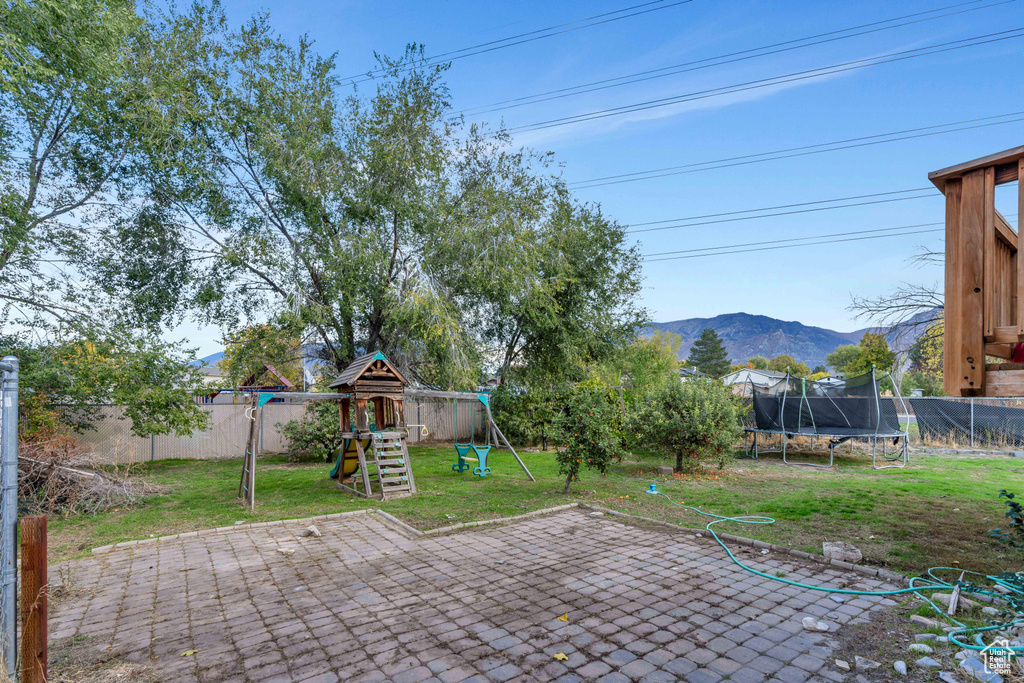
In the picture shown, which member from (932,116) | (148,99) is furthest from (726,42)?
(148,99)

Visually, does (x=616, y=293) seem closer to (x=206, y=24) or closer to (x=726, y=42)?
(x=726, y=42)

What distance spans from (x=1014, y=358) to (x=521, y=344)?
41.3ft

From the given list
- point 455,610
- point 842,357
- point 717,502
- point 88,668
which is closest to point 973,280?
point 455,610

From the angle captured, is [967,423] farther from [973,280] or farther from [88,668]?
[88,668]

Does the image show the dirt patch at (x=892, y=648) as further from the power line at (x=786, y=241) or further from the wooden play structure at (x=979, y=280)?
the power line at (x=786, y=241)

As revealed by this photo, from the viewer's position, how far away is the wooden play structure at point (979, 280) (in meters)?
3.03

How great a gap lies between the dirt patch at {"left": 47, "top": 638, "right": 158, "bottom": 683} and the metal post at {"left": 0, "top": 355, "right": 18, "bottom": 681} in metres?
0.58

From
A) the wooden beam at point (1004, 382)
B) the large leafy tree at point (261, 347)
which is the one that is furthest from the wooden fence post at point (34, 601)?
the large leafy tree at point (261, 347)

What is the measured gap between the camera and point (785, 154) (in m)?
15.2

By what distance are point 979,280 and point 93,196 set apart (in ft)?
47.8

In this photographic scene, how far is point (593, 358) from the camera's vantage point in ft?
52.5

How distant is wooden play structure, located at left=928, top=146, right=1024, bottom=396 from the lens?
119 inches

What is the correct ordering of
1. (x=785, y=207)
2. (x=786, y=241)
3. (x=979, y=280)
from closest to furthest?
(x=979, y=280) < (x=785, y=207) < (x=786, y=241)

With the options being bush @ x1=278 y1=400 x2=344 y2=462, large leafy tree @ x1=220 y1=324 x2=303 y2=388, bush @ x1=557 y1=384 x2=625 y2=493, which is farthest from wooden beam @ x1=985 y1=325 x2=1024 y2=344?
large leafy tree @ x1=220 y1=324 x2=303 y2=388
